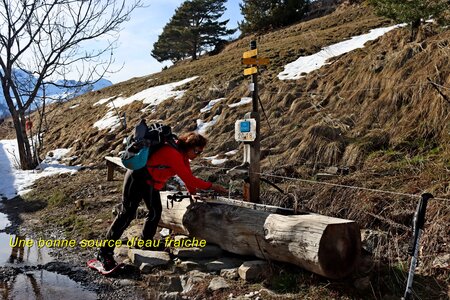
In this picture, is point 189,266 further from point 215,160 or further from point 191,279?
point 215,160

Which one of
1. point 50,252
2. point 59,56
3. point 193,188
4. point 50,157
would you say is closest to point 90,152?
point 50,157

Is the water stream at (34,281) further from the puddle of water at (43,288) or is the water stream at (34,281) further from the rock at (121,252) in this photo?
the rock at (121,252)

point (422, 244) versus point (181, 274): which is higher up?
point (422, 244)

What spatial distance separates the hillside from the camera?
5.00 meters

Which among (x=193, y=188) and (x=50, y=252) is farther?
(x=50, y=252)

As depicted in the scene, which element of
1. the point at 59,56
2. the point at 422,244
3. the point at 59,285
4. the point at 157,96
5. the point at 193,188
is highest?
the point at 59,56

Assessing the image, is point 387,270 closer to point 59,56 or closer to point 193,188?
point 193,188

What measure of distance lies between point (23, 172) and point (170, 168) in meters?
10.4

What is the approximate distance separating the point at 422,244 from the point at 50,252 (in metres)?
5.30

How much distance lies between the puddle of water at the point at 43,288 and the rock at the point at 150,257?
731 mm

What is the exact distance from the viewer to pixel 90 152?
14.0 meters

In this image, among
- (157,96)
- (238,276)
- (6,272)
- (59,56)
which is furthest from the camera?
(157,96)

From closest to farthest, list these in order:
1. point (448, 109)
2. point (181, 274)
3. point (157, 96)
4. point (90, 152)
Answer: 1. point (181, 274)
2. point (448, 109)
3. point (90, 152)
4. point (157, 96)

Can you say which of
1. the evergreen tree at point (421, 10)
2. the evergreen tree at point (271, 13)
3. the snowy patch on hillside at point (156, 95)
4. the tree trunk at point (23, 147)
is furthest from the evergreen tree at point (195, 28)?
the evergreen tree at point (421, 10)
